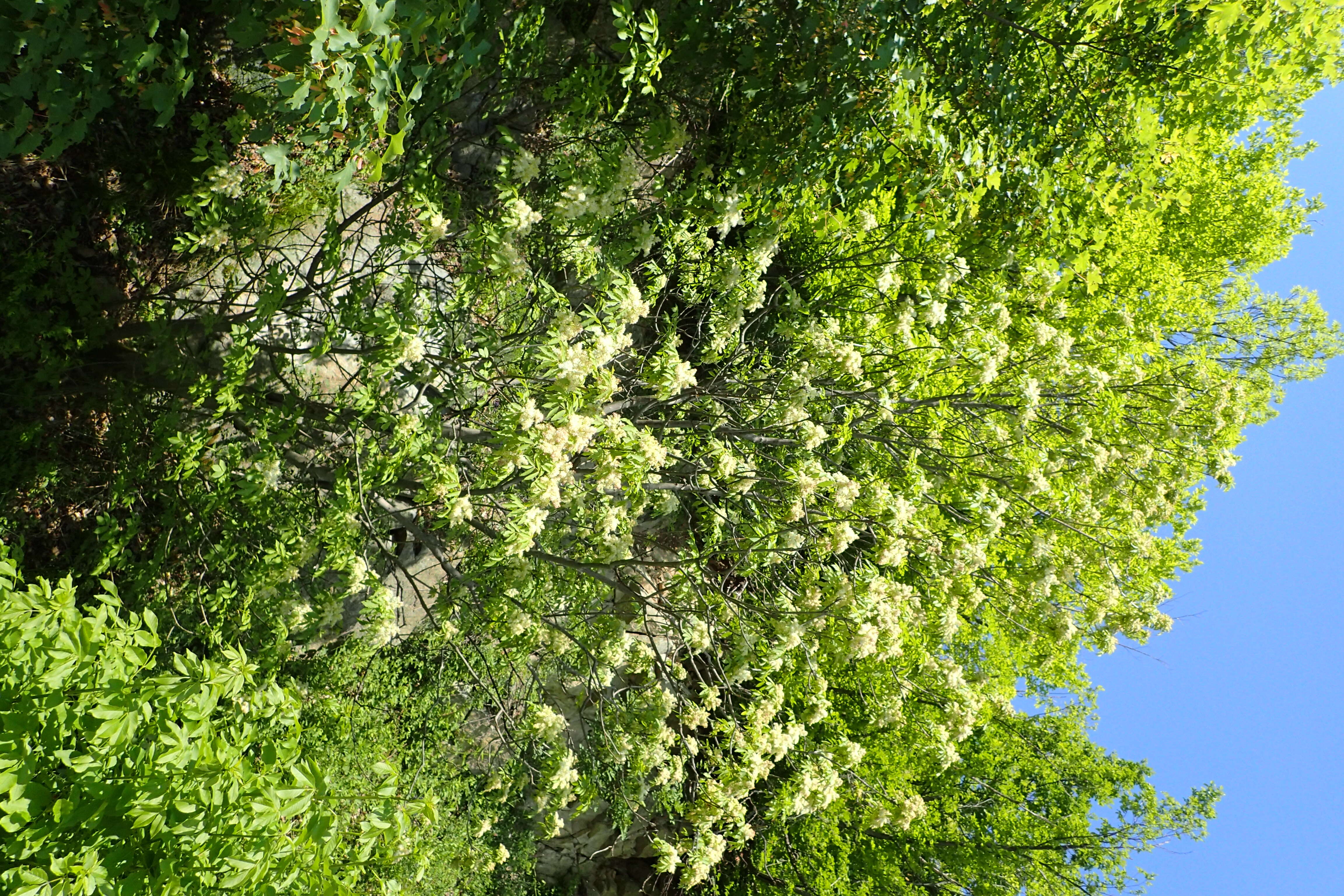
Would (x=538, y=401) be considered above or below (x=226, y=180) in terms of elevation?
above

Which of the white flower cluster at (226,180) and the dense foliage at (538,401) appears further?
the white flower cluster at (226,180)

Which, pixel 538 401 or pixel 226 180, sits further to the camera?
pixel 538 401

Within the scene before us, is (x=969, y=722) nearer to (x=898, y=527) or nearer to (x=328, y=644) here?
(x=898, y=527)

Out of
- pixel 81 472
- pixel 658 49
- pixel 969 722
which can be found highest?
pixel 658 49

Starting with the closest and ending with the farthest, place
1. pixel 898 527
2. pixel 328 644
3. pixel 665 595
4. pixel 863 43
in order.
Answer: pixel 863 43 < pixel 898 527 < pixel 328 644 < pixel 665 595

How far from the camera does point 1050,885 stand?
11039 millimetres

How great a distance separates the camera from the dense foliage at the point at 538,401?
127 inches

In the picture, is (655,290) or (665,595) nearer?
(655,290)

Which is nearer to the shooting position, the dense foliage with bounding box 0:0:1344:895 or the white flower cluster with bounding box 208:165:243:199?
the dense foliage with bounding box 0:0:1344:895

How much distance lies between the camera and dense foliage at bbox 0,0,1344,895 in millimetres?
3234

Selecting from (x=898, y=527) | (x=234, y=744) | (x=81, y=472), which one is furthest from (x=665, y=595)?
(x=234, y=744)

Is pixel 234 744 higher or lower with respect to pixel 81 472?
lower

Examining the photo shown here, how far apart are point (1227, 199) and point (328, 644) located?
14206 mm

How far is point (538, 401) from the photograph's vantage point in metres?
5.36
